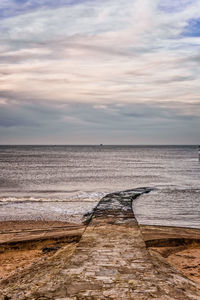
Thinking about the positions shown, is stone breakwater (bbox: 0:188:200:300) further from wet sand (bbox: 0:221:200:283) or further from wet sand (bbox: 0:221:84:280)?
wet sand (bbox: 0:221:200:283)

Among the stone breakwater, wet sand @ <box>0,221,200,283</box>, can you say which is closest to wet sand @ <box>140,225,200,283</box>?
wet sand @ <box>0,221,200,283</box>

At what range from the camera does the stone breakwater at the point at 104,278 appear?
15.9 ft

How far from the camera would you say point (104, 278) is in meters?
5.44

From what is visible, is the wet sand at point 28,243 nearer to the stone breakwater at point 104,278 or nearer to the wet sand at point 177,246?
the stone breakwater at point 104,278

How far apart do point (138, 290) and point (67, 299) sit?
3.99 feet

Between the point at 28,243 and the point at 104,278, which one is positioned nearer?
the point at 104,278

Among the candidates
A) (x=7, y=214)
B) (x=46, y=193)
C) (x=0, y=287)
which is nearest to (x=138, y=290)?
(x=0, y=287)

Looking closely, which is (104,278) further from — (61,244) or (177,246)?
(177,246)

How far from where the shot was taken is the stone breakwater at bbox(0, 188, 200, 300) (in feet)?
15.9

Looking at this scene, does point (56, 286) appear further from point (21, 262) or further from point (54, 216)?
point (54, 216)

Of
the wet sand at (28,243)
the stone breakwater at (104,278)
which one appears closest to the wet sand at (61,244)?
the wet sand at (28,243)

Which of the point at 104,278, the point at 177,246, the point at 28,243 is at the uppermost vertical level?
the point at 104,278

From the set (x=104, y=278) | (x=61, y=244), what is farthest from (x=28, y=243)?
(x=104, y=278)

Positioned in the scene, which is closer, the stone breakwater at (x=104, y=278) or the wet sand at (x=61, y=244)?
the stone breakwater at (x=104, y=278)
